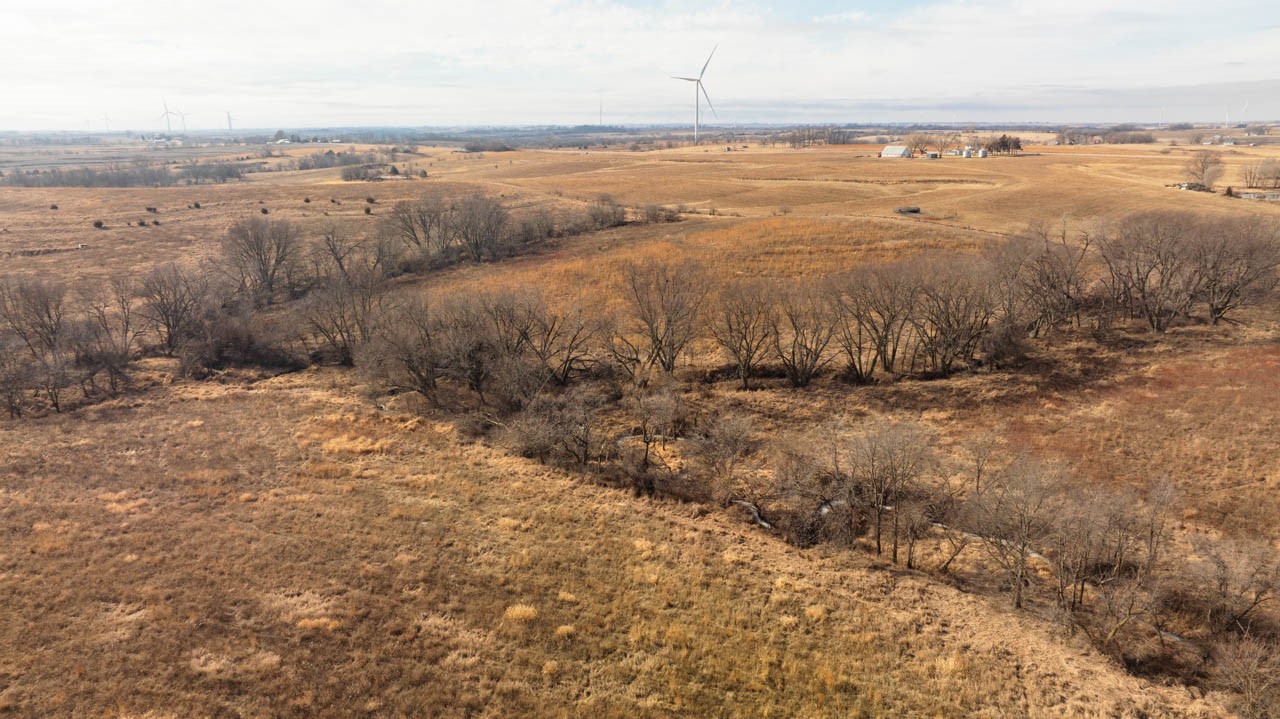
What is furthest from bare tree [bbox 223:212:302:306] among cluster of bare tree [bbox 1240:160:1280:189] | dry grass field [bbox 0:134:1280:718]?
cluster of bare tree [bbox 1240:160:1280:189]

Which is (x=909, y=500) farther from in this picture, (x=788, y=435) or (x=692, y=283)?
(x=692, y=283)

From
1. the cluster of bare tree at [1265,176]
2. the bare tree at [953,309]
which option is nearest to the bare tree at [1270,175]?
the cluster of bare tree at [1265,176]

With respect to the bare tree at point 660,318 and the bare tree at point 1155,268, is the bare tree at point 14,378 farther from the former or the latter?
the bare tree at point 1155,268

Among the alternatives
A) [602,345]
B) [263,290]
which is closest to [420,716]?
[602,345]

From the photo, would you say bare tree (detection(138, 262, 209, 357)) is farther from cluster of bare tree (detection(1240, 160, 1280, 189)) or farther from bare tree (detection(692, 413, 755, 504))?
cluster of bare tree (detection(1240, 160, 1280, 189))

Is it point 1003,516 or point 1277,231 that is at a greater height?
point 1277,231
